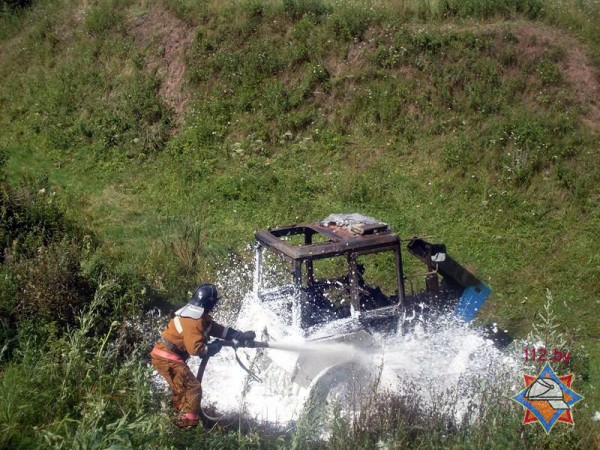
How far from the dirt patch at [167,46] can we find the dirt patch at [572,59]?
6760 mm

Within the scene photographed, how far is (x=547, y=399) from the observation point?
4543 millimetres

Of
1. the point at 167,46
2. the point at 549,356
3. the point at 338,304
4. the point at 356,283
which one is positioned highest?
the point at 167,46

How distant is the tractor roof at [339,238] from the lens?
6492 millimetres

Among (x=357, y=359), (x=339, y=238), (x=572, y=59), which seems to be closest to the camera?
(x=357, y=359)

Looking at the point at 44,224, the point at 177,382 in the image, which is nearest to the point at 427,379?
the point at 177,382

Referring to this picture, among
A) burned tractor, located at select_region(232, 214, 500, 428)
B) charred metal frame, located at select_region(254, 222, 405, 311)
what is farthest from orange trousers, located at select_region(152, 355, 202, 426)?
charred metal frame, located at select_region(254, 222, 405, 311)

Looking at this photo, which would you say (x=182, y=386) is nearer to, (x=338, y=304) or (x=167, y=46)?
(x=338, y=304)

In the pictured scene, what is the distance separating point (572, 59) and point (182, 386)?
33.2ft

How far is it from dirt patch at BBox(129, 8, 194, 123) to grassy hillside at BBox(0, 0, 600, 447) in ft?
0.16

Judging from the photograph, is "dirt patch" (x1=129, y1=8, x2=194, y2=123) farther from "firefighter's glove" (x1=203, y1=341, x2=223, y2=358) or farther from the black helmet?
"firefighter's glove" (x1=203, y1=341, x2=223, y2=358)

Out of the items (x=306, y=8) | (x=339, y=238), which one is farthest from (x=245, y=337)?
(x=306, y=8)

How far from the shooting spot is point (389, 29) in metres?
13.9

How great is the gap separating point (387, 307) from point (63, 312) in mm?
3432

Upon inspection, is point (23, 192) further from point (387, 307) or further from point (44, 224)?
point (387, 307)
